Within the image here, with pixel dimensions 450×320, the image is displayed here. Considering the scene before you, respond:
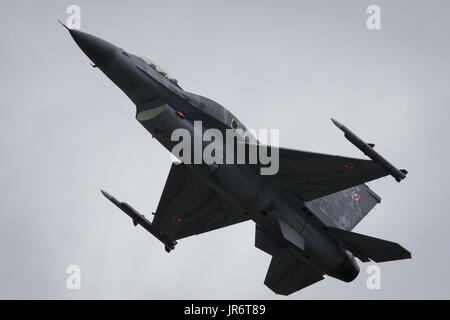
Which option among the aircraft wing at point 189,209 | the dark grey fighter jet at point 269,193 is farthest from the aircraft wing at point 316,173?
the aircraft wing at point 189,209

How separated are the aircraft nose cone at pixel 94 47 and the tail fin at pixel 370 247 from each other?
31.4 ft

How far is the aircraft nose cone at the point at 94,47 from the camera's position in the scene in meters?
23.6

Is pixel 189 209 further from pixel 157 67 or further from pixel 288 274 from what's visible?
pixel 157 67

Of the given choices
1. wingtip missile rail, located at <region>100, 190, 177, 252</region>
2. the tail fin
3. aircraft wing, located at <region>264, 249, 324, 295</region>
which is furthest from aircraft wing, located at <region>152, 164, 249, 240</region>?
the tail fin

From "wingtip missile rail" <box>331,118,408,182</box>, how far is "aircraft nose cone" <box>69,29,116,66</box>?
286 inches

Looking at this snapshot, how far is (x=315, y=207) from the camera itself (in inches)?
1057

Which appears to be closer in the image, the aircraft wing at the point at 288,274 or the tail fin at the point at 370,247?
the tail fin at the point at 370,247

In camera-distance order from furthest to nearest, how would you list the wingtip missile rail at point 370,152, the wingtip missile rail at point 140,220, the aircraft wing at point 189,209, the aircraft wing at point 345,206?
the wingtip missile rail at point 140,220
the aircraft wing at point 189,209
the aircraft wing at point 345,206
the wingtip missile rail at point 370,152

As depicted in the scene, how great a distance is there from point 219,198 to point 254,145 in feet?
12.5

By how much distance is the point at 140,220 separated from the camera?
28922mm

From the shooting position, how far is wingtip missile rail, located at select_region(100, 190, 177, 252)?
28562mm

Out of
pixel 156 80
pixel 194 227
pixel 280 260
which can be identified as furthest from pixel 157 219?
pixel 156 80

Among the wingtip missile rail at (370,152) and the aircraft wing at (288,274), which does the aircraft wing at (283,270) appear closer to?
the aircraft wing at (288,274)

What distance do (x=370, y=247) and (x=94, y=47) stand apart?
449 inches
